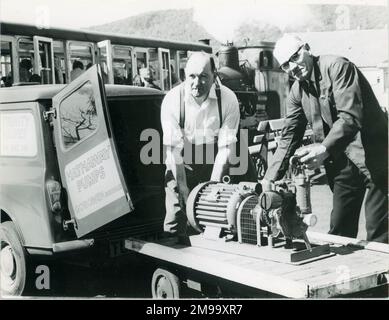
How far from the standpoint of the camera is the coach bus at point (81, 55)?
8.61 m

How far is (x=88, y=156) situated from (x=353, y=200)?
7.19 ft

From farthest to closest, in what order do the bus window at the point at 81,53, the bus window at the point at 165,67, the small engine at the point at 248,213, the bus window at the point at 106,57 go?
the bus window at the point at 165,67
the bus window at the point at 106,57
the bus window at the point at 81,53
the small engine at the point at 248,213

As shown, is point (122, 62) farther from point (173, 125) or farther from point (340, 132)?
point (340, 132)

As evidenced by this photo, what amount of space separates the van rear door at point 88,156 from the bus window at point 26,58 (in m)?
4.76

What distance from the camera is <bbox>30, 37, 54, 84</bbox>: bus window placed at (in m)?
8.68

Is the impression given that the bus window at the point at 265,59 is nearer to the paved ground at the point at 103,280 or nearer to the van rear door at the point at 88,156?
the paved ground at the point at 103,280

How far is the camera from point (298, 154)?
11.6 ft

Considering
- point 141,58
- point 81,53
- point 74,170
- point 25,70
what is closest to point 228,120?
point 74,170

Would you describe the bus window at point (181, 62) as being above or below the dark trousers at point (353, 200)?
above

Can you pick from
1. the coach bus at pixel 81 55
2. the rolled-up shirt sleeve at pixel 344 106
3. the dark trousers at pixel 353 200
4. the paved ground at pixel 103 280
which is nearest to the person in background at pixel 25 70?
the coach bus at pixel 81 55

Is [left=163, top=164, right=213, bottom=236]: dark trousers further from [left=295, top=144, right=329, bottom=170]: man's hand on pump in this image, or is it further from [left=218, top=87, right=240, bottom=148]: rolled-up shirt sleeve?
[left=295, top=144, right=329, bottom=170]: man's hand on pump

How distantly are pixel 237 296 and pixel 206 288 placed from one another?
0.88ft
